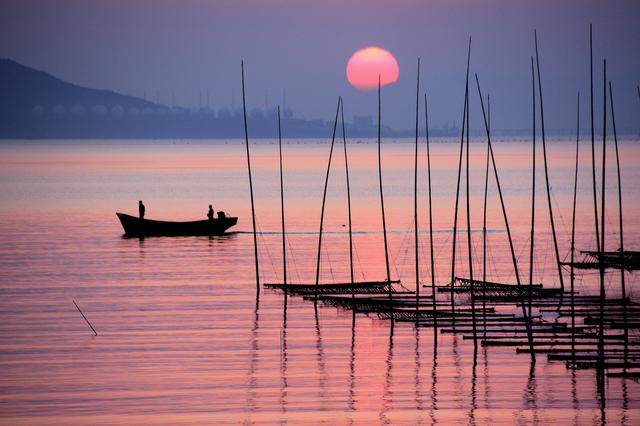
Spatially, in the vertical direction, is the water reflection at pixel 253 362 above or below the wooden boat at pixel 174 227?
below

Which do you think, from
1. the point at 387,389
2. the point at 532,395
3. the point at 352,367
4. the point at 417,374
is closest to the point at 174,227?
the point at 352,367

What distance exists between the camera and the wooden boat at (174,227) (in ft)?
156

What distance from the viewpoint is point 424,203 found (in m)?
77.0

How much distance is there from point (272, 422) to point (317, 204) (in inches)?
2276

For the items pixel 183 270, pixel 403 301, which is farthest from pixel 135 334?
pixel 183 270

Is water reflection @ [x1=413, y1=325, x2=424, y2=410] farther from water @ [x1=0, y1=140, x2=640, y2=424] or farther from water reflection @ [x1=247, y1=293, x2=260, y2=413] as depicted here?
water reflection @ [x1=247, y1=293, x2=260, y2=413]

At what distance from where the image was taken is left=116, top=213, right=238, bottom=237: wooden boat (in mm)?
47438

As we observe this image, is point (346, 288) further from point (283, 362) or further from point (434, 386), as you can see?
point (434, 386)

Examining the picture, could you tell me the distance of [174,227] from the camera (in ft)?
156

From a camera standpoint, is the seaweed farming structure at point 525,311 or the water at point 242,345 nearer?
the water at point 242,345

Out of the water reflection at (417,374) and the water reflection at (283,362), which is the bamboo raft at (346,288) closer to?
the water reflection at (283,362)

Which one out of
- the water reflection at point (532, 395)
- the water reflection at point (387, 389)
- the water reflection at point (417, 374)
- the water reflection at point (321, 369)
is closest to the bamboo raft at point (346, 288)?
the water reflection at point (321, 369)

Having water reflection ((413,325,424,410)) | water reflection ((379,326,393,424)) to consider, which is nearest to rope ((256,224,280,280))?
water reflection ((413,325,424,410))

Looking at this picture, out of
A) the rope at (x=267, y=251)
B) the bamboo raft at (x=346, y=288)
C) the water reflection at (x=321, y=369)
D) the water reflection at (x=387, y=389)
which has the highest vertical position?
the bamboo raft at (x=346, y=288)
